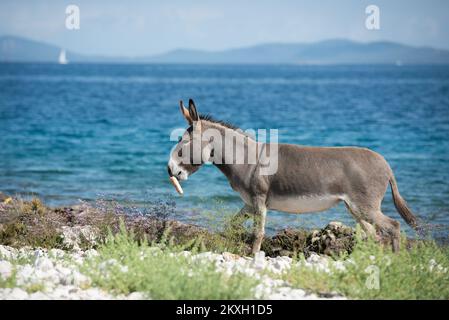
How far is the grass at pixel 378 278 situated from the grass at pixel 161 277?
81 centimetres

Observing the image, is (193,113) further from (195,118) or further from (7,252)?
(7,252)

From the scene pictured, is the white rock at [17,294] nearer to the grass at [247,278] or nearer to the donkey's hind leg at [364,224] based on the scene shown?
the grass at [247,278]

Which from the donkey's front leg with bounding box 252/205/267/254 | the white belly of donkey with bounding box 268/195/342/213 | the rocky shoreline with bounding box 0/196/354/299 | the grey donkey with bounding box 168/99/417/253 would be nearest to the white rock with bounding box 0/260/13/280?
the rocky shoreline with bounding box 0/196/354/299

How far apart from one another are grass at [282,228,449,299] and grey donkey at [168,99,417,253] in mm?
1439

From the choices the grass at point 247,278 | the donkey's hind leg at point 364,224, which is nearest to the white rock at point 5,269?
the grass at point 247,278

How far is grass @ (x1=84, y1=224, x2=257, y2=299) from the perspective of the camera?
313 inches

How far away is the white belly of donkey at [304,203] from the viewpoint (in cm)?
1038

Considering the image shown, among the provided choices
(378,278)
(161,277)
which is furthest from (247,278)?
(378,278)

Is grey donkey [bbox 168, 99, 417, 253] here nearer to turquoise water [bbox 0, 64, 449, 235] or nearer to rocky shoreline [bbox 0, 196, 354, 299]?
rocky shoreline [bbox 0, 196, 354, 299]

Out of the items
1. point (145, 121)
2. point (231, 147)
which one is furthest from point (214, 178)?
point (145, 121)

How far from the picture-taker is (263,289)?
27.0 ft
